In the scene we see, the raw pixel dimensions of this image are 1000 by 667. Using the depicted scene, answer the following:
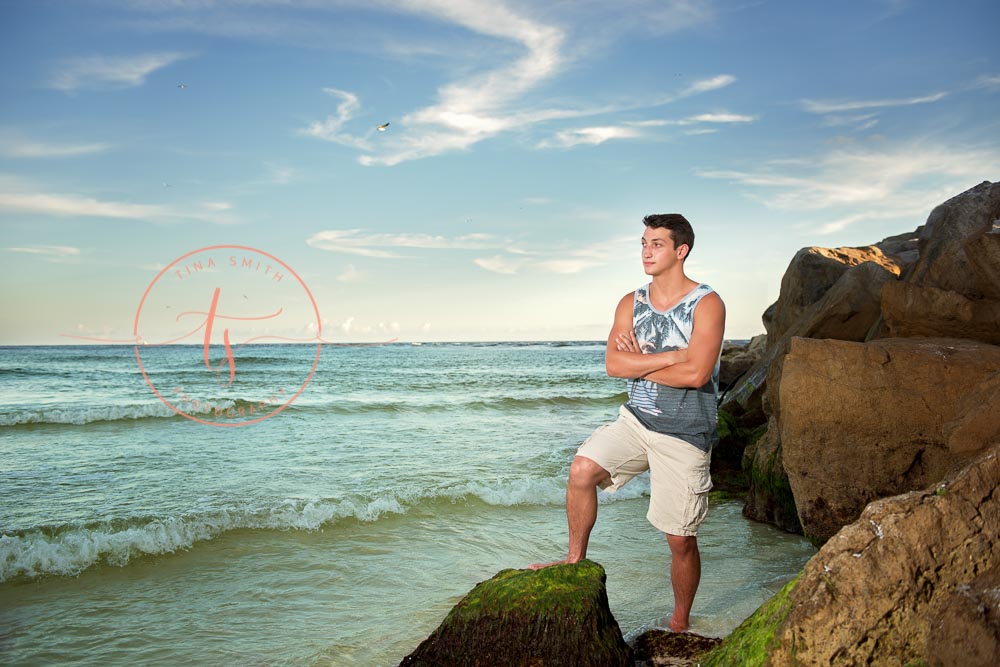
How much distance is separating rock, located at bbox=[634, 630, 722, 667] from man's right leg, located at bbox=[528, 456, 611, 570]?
588 mm

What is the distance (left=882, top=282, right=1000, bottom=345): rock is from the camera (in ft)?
20.5

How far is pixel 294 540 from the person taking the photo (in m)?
7.57

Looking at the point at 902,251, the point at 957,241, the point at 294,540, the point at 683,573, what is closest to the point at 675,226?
the point at 683,573

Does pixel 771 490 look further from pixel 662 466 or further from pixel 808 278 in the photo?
pixel 808 278

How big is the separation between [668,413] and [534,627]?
1.42 meters

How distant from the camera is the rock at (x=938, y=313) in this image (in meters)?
6.25

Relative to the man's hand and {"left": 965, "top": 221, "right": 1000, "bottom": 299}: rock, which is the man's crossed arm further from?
{"left": 965, "top": 221, "right": 1000, "bottom": 299}: rock

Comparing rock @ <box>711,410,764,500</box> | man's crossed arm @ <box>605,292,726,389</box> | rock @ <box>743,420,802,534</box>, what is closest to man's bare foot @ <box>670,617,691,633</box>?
man's crossed arm @ <box>605,292,726,389</box>

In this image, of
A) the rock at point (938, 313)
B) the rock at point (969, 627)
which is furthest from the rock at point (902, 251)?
the rock at point (969, 627)

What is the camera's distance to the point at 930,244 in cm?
757

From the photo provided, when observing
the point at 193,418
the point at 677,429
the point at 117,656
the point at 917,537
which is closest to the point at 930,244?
the point at 677,429

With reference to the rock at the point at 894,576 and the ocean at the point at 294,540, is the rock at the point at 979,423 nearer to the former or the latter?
the rock at the point at 894,576

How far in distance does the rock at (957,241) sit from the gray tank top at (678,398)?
350 centimetres

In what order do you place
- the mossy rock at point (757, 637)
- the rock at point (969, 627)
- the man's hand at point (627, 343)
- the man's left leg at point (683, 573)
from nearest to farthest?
1. the rock at point (969, 627)
2. the mossy rock at point (757, 637)
3. the man's left leg at point (683, 573)
4. the man's hand at point (627, 343)
